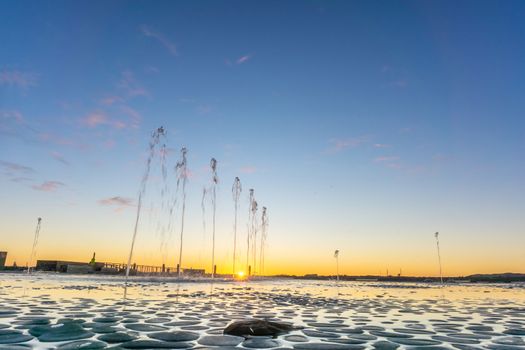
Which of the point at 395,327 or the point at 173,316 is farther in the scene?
the point at 173,316

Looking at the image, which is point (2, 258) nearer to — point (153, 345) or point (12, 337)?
point (12, 337)

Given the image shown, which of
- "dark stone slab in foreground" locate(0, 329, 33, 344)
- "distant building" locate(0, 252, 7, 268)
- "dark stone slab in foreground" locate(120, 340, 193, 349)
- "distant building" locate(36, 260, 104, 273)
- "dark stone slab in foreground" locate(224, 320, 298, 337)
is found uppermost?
"distant building" locate(0, 252, 7, 268)

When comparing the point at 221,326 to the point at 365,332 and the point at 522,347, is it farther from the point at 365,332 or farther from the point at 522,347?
the point at 522,347

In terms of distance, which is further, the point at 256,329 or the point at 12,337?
the point at 256,329

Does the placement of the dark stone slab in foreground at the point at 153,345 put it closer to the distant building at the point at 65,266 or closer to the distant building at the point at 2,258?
the distant building at the point at 65,266

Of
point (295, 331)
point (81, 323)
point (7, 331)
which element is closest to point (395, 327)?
point (295, 331)

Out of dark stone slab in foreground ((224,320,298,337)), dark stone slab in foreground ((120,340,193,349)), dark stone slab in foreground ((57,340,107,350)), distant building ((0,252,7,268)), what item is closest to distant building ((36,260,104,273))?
distant building ((0,252,7,268))

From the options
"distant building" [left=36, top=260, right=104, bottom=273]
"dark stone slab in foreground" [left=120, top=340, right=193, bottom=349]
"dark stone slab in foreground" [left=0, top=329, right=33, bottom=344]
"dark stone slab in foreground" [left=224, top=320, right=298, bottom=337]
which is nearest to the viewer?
"dark stone slab in foreground" [left=120, top=340, right=193, bottom=349]

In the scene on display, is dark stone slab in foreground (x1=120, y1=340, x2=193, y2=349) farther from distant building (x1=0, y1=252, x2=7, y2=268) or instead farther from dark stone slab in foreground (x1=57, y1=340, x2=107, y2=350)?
distant building (x1=0, y1=252, x2=7, y2=268)

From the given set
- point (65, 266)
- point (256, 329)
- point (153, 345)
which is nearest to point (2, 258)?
point (65, 266)

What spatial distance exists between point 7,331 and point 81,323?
1.95 metres

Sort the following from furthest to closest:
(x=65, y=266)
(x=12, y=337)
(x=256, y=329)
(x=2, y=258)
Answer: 1. (x=2, y=258)
2. (x=65, y=266)
3. (x=256, y=329)
4. (x=12, y=337)

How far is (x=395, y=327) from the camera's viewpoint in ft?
35.4

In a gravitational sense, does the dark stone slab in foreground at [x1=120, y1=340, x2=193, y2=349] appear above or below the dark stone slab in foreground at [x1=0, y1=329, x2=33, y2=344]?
below
